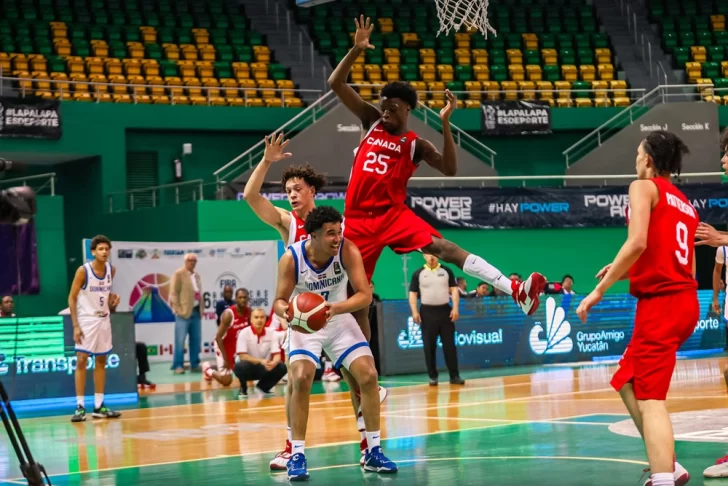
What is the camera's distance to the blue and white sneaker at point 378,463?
770 centimetres

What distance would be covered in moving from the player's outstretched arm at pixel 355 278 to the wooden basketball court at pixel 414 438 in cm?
120

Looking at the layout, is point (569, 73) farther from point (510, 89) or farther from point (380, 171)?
point (380, 171)

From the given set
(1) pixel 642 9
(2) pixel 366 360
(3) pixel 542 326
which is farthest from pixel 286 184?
(1) pixel 642 9

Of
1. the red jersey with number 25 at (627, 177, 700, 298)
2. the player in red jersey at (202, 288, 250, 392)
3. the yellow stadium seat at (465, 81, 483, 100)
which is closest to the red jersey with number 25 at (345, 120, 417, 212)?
the red jersey with number 25 at (627, 177, 700, 298)

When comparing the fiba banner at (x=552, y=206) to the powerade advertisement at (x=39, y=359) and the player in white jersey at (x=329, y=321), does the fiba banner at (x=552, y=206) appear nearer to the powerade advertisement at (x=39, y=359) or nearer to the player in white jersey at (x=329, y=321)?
the powerade advertisement at (x=39, y=359)

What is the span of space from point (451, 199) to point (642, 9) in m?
15.2

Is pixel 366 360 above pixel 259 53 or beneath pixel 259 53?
beneath

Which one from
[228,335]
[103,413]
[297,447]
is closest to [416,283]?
[228,335]

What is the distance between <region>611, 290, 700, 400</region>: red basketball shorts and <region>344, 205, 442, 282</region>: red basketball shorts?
2.56m

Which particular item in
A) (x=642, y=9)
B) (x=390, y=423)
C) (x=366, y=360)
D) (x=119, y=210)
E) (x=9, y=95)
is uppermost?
(x=642, y=9)

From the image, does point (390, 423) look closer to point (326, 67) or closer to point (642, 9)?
point (326, 67)

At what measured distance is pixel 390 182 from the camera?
846 centimetres

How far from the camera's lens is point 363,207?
8.48 metres

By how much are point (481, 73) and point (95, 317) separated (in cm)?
2084
